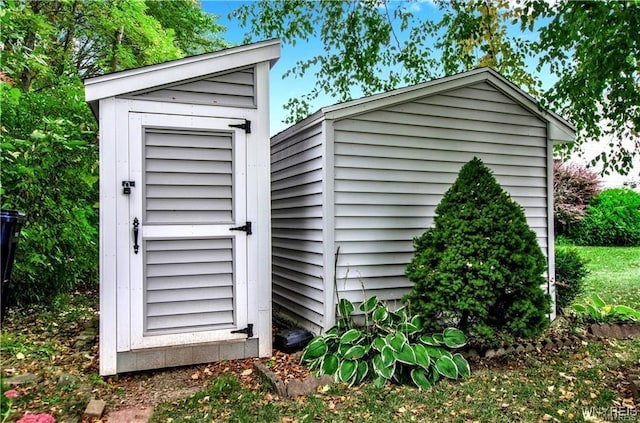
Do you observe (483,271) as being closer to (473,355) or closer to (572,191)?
(473,355)

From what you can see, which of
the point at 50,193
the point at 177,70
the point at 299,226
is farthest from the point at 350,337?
the point at 50,193

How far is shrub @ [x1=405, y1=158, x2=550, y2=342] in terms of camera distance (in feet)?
11.4

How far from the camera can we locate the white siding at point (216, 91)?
11.7 ft

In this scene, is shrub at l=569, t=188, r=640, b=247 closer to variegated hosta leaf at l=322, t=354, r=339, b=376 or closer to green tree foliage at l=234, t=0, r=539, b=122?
green tree foliage at l=234, t=0, r=539, b=122

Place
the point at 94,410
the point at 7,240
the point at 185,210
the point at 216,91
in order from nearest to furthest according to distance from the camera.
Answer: the point at 7,240 < the point at 94,410 < the point at 185,210 < the point at 216,91

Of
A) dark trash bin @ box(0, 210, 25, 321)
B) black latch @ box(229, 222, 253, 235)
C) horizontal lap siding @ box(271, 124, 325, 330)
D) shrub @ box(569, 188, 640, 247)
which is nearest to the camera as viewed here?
dark trash bin @ box(0, 210, 25, 321)

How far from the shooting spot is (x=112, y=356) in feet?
11.1

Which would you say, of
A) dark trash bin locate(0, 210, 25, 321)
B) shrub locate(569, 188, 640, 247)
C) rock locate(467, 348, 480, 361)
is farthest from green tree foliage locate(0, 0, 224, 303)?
shrub locate(569, 188, 640, 247)

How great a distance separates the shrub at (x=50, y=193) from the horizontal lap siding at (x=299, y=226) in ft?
7.05

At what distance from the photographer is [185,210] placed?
3578 millimetres

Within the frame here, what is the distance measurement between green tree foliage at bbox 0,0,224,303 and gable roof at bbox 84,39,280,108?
0.73 meters

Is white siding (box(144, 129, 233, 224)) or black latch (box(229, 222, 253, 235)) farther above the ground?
white siding (box(144, 129, 233, 224))

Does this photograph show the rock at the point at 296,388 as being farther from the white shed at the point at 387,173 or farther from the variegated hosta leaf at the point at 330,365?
the white shed at the point at 387,173

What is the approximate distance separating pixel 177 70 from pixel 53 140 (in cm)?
198
